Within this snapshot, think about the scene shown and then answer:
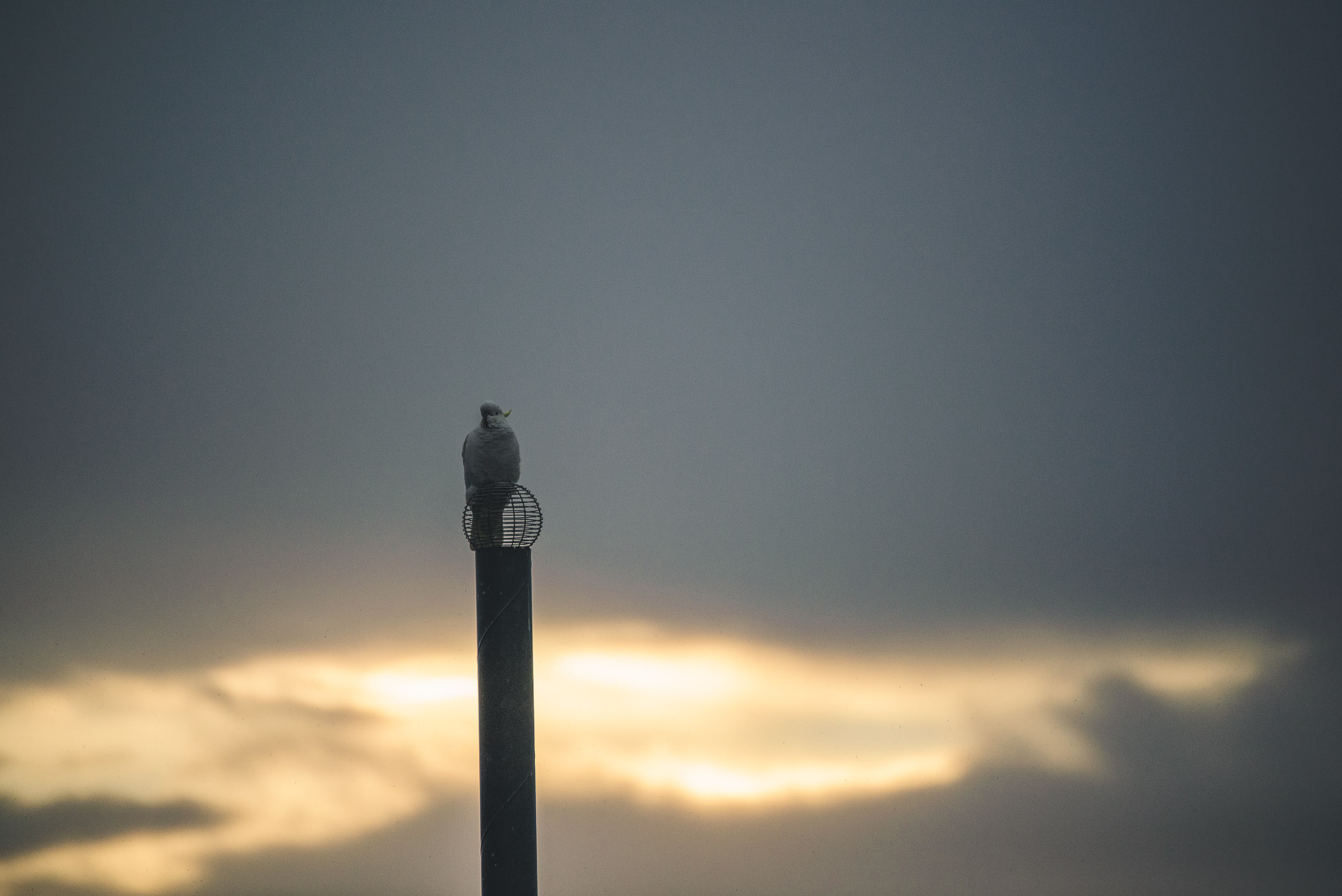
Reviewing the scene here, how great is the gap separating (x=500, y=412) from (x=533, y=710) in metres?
5.07

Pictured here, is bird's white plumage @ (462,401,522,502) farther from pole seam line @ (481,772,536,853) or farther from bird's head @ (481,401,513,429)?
pole seam line @ (481,772,536,853)

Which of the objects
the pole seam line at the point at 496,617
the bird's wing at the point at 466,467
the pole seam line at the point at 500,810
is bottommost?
the pole seam line at the point at 500,810

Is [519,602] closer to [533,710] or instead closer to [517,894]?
[533,710]

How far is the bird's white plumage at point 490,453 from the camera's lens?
1942 centimetres

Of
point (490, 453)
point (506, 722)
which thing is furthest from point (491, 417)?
point (506, 722)

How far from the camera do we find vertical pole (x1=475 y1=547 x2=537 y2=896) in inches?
711

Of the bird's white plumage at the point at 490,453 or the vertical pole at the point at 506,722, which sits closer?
the vertical pole at the point at 506,722

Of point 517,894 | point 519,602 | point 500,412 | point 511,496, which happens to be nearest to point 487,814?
point 517,894

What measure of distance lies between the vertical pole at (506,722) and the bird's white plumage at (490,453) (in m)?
1.25

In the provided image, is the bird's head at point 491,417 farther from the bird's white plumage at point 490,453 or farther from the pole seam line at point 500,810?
the pole seam line at point 500,810

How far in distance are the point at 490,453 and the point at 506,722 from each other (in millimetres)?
4443

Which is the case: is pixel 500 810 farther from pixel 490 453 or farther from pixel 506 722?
pixel 490 453

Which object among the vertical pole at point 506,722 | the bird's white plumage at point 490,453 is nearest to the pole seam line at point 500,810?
the vertical pole at point 506,722

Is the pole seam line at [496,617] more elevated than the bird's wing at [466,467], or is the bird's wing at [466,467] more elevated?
the bird's wing at [466,467]
